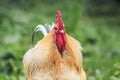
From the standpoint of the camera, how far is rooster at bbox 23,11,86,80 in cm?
659

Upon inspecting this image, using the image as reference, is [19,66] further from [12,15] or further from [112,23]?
[112,23]

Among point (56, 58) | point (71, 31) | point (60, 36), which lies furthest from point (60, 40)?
point (71, 31)

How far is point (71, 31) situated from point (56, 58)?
6.20 m

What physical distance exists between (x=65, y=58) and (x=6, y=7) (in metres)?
8.97

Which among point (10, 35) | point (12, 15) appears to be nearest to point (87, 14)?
point (12, 15)

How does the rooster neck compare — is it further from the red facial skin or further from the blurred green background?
the blurred green background

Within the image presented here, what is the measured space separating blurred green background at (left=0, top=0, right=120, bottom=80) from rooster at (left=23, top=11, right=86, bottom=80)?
64 centimetres

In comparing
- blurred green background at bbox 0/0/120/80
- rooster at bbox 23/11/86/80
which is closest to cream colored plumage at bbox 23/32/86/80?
rooster at bbox 23/11/86/80

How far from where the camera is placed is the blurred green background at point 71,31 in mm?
9586

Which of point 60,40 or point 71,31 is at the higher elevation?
point 71,31

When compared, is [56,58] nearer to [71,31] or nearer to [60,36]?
[60,36]

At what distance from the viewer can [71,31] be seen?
12859 mm

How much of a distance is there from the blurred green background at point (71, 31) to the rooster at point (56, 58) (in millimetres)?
640

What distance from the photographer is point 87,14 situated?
58.9 ft
